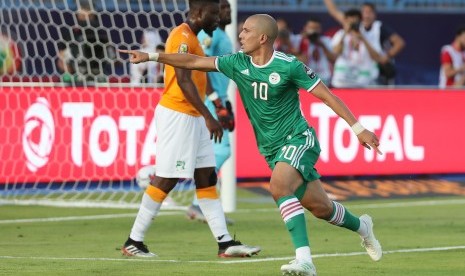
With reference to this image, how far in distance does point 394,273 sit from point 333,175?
28.0 ft

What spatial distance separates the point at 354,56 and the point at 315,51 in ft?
2.56

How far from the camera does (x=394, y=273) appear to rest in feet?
31.9

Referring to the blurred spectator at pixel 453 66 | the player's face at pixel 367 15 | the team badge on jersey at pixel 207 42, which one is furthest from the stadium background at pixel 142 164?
the blurred spectator at pixel 453 66

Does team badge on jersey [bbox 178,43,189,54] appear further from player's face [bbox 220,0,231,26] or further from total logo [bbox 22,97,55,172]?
total logo [bbox 22,97,55,172]

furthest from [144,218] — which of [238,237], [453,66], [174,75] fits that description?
[453,66]

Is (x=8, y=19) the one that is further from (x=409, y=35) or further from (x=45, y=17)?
(x=409, y=35)

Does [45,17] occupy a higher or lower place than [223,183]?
higher

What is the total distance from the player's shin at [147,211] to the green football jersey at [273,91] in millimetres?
1683

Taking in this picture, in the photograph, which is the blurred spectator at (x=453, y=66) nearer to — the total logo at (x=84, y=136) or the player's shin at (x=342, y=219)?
the total logo at (x=84, y=136)

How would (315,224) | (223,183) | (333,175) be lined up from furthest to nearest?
(333,175)
(223,183)
(315,224)

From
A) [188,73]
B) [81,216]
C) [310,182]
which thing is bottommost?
[81,216]

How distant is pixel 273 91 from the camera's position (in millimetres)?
9516

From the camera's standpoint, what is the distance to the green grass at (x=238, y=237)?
9930mm

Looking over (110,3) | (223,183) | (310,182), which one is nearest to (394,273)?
(310,182)
